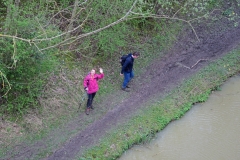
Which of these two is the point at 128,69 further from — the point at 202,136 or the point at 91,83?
the point at 202,136

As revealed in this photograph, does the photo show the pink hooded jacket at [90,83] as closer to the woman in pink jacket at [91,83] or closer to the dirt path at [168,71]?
the woman in pink jacket at [91,83]

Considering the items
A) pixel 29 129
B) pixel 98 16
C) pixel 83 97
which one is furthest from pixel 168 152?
pixel 98 16

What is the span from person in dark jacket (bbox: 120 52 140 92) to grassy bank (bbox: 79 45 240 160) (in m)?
1.11

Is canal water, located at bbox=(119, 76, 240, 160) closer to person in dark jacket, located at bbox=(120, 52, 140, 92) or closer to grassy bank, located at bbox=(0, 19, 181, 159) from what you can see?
grassy bank, located at bbox=(0, 19, 181, 159)

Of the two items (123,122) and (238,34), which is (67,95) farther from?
(238,34)

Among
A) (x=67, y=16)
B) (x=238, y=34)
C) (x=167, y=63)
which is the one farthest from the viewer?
(x=238, y=34)

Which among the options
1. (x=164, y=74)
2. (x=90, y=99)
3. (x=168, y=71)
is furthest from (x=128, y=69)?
(x=168, y=71)

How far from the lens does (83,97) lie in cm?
1159

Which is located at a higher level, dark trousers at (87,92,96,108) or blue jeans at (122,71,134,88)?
blue jeans at (122,71,134,88)

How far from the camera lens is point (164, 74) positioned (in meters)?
13.3

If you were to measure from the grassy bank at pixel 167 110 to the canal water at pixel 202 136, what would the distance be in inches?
7.9

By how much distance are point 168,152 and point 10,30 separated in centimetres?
526

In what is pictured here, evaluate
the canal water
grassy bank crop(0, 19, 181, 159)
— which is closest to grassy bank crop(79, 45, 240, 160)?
the canal water

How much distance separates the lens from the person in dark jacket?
1163cm
